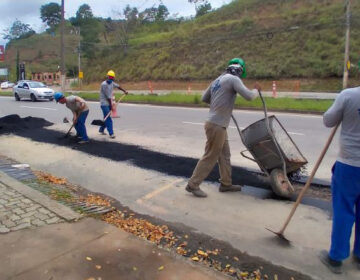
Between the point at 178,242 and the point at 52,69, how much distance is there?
90.3 m

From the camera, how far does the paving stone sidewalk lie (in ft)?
12.3

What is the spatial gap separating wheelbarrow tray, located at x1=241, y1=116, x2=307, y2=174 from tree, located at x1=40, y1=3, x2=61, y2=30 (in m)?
133

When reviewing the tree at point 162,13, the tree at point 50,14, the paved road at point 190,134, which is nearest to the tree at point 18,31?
the tree at point 50,14

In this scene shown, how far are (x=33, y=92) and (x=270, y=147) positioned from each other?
21336mm

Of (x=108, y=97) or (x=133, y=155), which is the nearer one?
(x=133, y=155)

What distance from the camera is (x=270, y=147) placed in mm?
4660

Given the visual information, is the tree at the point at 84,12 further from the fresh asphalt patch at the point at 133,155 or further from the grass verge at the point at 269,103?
the fresh asphalt patch at the point at 133,155

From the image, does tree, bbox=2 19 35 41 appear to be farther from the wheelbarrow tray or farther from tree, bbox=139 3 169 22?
the wheelbarrow tray

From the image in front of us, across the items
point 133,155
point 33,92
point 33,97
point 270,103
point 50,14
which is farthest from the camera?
point 50,14

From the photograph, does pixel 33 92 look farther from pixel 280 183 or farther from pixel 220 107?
pixel 280 183

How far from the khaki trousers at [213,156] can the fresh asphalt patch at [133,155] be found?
65 cm

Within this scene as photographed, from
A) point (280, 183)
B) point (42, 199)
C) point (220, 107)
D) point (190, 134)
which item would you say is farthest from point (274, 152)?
point (190, 134)

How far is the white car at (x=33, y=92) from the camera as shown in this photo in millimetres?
22812

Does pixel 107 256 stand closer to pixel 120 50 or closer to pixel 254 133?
pixel 254 133
